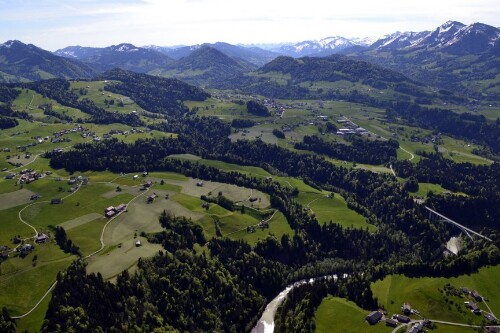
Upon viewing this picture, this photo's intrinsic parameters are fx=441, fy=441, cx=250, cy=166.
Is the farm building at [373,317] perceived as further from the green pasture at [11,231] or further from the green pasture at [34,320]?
the green pasture at [11,231]

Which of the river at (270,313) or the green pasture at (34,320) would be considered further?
the river at (270,313)

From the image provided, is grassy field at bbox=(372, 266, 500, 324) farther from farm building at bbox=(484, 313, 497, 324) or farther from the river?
the river

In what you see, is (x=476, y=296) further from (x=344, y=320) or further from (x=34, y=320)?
(x=34, y=320)

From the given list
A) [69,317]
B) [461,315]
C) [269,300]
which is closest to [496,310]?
[461,315]

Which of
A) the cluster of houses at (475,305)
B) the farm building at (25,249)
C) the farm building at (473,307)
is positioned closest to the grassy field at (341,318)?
the farm building at (473,307)

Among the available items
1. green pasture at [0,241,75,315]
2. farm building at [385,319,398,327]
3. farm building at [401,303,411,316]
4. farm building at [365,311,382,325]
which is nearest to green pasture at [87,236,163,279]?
green pasture at [0,241,75,315]

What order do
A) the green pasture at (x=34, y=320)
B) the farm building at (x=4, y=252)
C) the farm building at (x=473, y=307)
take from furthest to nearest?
the farm building at (x=4, y=252) < the farm building at (x=473, y=307) < the green pasture at (x=34, y=320)

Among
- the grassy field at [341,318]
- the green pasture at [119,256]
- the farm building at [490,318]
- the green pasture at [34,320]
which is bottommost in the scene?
the grassy field at [341,318]
